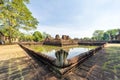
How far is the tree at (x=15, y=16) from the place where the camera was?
535 inches

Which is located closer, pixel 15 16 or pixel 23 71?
pixel 23 71

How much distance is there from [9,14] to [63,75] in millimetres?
14772

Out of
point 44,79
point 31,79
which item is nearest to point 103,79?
point 44,79

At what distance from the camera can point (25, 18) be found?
17.2 m

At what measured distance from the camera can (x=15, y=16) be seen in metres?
15.1

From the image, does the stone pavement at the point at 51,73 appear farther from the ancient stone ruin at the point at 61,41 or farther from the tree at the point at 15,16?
the ancient stone ruin at the point at 61,41

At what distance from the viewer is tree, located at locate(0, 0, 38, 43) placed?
1360cm

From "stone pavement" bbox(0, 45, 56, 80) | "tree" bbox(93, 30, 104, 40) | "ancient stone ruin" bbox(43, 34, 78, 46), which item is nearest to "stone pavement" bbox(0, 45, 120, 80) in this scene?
Answer: "stone pavement" bbox(0, 45, 56, 80)

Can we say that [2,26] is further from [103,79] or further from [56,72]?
→ [103,79]

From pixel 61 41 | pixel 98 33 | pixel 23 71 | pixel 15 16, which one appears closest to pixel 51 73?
pixel 23 71

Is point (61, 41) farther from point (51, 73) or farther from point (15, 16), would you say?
point (51, 73)

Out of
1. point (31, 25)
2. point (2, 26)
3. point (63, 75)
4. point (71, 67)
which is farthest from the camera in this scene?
point (31, 25)

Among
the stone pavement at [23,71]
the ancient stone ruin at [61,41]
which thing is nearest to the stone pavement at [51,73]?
the stone pavement at [23,71]

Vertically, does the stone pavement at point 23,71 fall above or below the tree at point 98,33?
below
